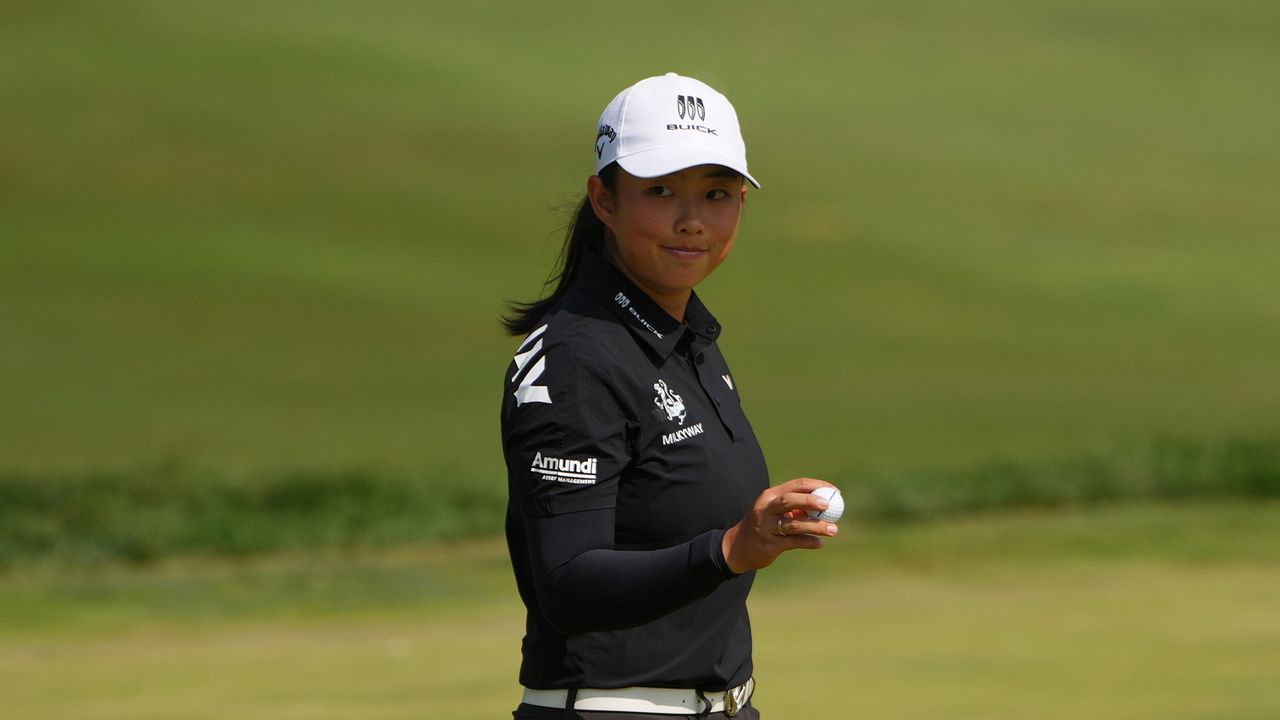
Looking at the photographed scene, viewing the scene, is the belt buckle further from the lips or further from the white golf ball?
Answer: the lips

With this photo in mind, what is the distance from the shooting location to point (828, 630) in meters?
9.23

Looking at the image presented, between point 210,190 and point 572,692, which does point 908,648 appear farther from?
point 210,190

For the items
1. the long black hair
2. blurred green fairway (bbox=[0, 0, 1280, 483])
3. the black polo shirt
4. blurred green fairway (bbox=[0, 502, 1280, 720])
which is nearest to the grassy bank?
blurred green fairway (bbox=[0, 502, 1280, 720])

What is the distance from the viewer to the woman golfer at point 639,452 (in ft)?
9.73

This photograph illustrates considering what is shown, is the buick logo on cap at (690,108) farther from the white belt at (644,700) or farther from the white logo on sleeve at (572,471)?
the white belt at (644,700)

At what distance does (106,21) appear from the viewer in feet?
88.5

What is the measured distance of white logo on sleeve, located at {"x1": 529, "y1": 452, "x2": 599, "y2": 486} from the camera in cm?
297

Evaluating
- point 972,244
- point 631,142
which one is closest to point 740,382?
point 972,244

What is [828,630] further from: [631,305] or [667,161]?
[667,161]

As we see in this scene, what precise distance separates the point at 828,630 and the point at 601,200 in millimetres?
6180

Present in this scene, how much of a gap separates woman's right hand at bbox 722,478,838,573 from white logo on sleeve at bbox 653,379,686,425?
0.34 metres

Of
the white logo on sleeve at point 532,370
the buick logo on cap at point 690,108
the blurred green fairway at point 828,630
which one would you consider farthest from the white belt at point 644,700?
the blurred green fairway at point 828,630

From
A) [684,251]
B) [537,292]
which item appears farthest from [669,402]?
[537,292]

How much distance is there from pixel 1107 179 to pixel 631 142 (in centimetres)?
2208
